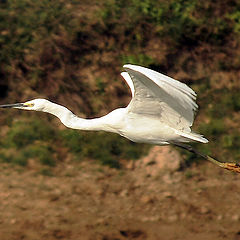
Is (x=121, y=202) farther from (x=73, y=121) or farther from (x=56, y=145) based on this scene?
(x=73, y=121)

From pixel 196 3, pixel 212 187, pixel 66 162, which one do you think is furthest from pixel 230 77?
pixel 66 162

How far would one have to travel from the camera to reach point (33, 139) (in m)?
13.0

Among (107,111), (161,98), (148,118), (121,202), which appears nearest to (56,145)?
(107,111)

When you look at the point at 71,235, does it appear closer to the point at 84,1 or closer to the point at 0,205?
the point at 0,205

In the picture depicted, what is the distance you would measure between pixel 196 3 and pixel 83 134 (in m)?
3.34

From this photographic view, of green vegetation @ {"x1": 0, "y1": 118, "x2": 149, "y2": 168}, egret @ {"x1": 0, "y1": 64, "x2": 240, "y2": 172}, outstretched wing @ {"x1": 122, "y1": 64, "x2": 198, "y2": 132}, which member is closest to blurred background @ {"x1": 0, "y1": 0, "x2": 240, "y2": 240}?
green vegetation @ {"x1": 0, "y1": 118, "x2": 149, "y2": 168}

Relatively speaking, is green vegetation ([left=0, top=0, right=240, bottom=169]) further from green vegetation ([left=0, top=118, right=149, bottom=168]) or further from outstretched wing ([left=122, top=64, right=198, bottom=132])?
outstretched wing ([left=122, top=64, right=198, bottom=132])

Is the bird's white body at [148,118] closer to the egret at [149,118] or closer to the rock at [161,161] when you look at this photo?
the egret at [149,118]

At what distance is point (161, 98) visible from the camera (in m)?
9.73

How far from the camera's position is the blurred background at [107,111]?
12.1 m

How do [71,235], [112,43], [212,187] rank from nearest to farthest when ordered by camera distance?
1. [71,235]
2. [212,187]
3. [112,43]

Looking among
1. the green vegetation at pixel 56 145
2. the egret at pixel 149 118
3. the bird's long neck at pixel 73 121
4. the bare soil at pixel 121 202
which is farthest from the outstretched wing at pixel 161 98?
the green vegetation at pixel 56 145

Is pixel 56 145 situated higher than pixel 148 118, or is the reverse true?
pixel 148 118

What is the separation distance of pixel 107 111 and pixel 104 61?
3.02ft
